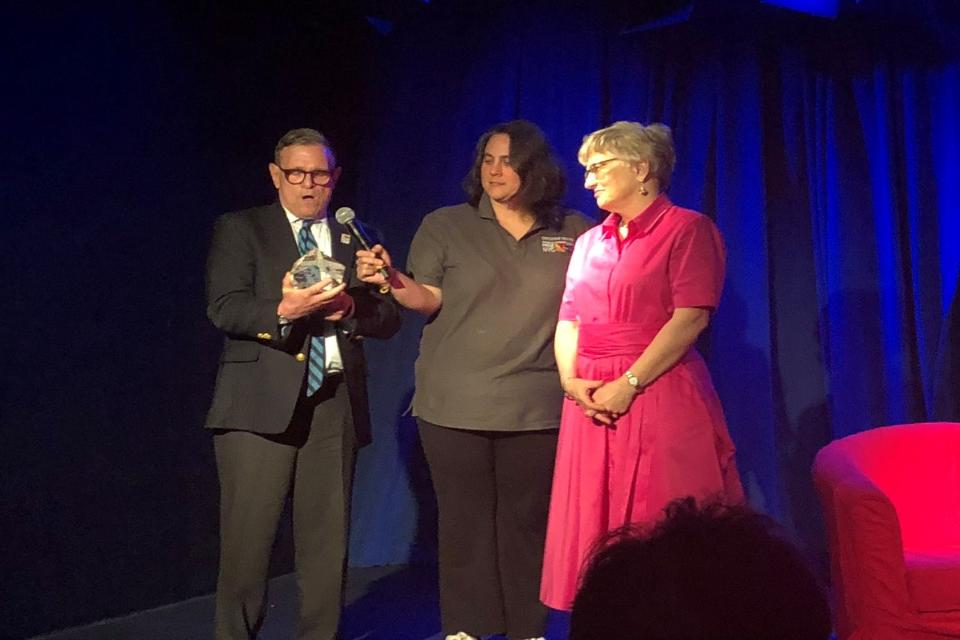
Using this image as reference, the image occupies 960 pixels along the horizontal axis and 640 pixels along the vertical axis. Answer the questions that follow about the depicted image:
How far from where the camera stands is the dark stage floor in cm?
314

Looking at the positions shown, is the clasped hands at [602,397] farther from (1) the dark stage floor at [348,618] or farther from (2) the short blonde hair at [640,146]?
(1) the dark stage floor at [348,618]

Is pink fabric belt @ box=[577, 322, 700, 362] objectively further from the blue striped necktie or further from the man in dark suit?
the blue striped necktie

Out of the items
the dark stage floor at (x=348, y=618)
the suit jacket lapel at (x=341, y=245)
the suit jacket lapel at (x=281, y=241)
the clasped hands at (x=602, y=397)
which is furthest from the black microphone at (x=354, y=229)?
the dark stage floor at (x=348, y=618)

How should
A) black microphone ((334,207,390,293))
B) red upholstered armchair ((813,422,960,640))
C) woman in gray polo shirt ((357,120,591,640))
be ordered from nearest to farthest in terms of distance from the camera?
black microphone ((334,207,390,293)) < red upholstered armchair ((813,422,960,640)) < woman in gray polo shirt ((357,120,591,640))

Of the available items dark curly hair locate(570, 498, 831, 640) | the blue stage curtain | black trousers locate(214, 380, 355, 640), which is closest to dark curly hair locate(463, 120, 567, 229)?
black trousers locate(214, 380, 355, 640)

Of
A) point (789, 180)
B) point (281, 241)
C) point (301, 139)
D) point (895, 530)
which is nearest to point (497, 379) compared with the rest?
point (281, 241)

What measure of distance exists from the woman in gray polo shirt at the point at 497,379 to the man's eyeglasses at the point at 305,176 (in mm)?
363

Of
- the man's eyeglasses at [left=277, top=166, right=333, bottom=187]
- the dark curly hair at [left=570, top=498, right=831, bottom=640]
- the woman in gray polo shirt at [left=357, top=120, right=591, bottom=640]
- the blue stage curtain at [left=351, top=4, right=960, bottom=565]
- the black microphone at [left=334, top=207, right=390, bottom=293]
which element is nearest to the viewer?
the dark curly hair at [left=570, top=498, right=831, bottom=640]

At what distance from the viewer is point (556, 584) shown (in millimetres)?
2602

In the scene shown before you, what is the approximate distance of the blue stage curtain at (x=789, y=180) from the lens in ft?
12.0

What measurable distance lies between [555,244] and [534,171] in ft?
0.71

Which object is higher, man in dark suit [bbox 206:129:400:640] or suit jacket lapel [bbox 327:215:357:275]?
suit jacket lapel [bbox 327:215:357:275]

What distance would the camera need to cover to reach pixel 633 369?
2.53m

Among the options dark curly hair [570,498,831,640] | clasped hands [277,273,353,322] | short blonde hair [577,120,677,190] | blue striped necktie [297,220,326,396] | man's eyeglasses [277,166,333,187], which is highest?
short blonde hair [577,120,677,190]
